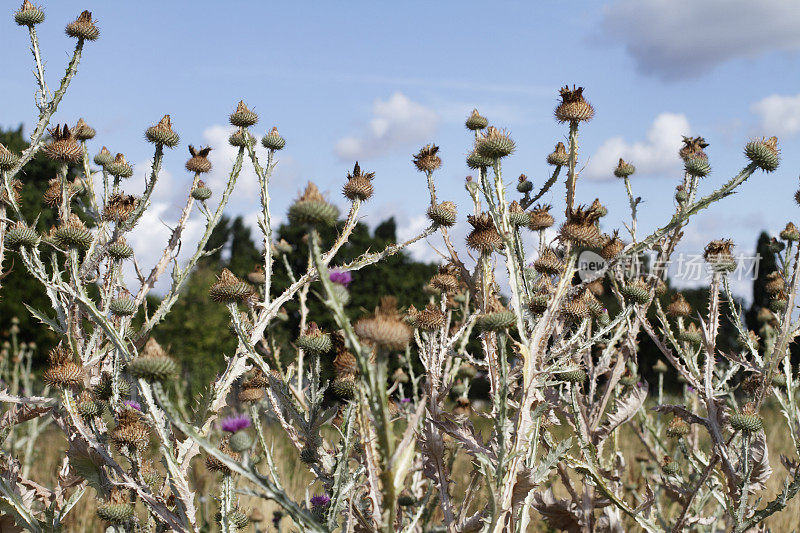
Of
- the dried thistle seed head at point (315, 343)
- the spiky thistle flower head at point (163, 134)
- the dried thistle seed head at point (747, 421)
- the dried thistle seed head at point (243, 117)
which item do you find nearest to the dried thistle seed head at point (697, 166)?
the dried thistle seed head at point (747, 421)

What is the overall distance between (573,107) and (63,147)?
350 cm

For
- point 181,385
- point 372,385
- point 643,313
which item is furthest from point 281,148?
point 181,385

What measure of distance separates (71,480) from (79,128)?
254 cm

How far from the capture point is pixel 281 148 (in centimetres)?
492

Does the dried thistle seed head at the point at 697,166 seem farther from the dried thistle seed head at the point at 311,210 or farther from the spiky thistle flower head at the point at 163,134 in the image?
the spiky thistle flower head at the point at 163,134

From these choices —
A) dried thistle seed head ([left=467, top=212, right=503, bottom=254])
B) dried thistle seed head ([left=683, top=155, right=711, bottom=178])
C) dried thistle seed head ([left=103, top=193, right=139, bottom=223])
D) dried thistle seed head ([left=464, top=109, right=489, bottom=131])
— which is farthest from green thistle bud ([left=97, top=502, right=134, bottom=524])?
dried thistle seed head ([left=683, top=155, right=711, bottom=178])

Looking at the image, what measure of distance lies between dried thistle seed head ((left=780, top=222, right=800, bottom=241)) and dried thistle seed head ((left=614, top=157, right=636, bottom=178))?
1.36 metres

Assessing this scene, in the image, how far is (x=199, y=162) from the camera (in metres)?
4.97

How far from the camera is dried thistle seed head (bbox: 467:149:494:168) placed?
135 inches

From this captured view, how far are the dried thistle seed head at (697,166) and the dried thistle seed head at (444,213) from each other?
1780 millimetres

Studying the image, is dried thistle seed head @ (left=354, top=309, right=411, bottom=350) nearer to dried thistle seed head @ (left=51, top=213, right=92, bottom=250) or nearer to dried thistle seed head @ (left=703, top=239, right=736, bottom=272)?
dried thistle seed head @ (left=51, top=213, right=92, bottom=250)

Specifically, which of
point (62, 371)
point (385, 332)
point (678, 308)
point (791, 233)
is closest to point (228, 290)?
point (62, 371)

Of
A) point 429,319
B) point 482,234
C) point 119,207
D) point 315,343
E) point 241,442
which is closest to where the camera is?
point 241,442

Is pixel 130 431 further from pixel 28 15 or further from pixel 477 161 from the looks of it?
pixel 28 15
